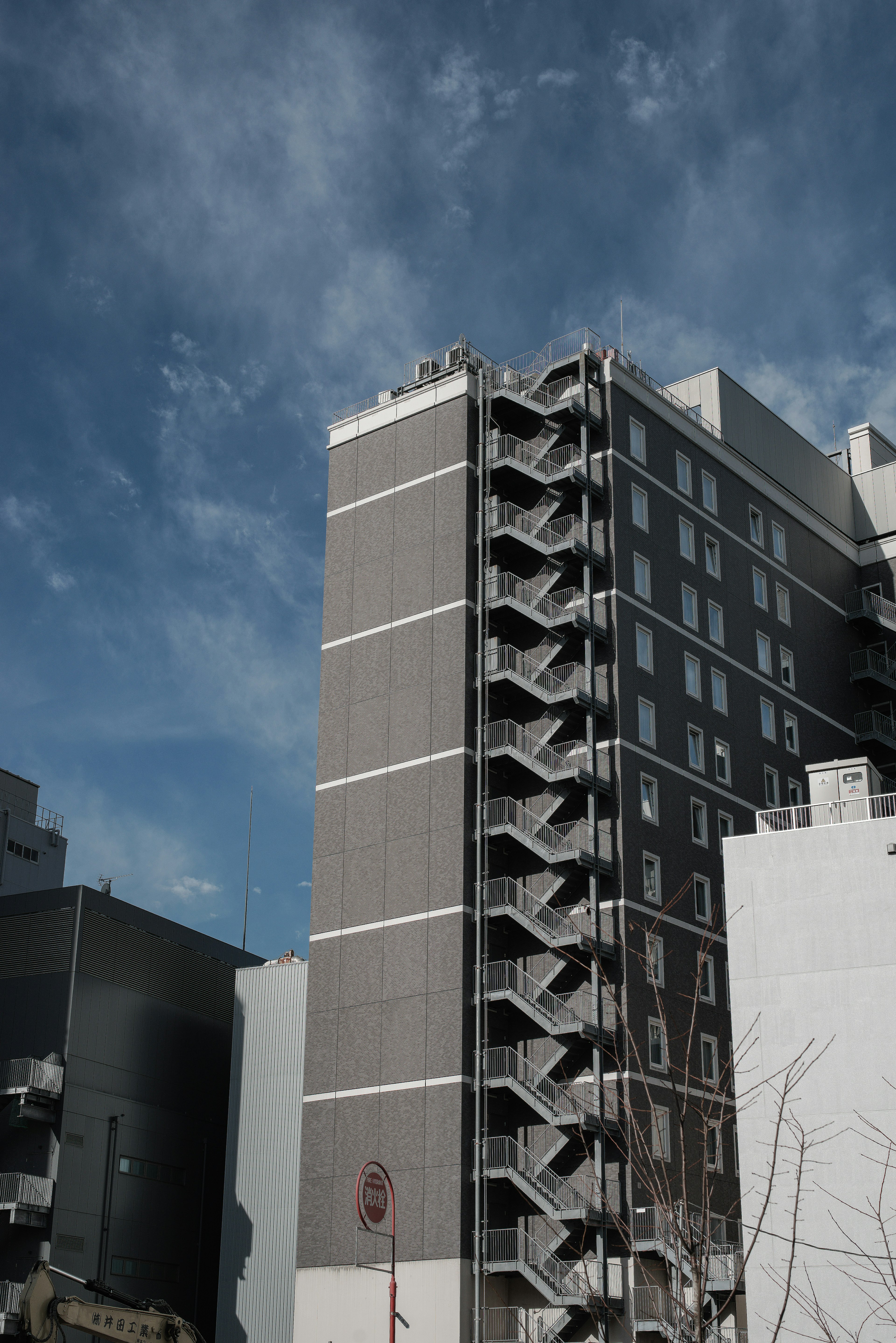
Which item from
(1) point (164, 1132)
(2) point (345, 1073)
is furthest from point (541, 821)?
(1) point (164, 1132)

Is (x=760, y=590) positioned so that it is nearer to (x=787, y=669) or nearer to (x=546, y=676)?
(x=787, y=669)

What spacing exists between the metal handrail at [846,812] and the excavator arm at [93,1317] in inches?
1004

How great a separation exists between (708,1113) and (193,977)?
62245mm

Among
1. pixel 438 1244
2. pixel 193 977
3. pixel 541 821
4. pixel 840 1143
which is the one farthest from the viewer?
pixel 193 977

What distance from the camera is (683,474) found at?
70.8 meters

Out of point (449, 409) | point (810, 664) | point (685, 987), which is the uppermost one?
point (449, 409)

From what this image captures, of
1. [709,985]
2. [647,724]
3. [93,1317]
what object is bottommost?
[93,1317]

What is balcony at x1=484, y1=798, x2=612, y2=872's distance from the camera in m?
57.6

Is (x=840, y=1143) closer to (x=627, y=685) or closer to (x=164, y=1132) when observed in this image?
(x=627, y=685)

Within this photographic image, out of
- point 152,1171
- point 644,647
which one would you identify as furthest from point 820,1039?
point 152,1171

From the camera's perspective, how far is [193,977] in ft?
235

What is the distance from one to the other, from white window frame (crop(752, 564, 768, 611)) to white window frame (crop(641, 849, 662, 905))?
Answer: 18090 mm

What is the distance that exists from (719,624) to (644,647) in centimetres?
719

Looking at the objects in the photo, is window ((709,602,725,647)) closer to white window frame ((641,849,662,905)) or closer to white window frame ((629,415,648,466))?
white window frame ((629,415,648,466))
